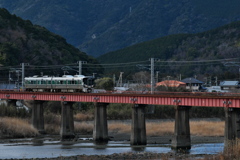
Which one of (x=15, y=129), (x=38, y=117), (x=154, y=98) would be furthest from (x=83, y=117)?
(x=154, y=98)

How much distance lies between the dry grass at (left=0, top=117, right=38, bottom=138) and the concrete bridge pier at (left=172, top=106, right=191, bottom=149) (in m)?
34.2

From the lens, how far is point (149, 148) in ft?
288

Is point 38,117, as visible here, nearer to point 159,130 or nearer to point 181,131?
point 159,130

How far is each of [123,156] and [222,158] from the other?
60.6 feet

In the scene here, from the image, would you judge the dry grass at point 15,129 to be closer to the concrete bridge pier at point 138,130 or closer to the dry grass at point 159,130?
the dry grass at point 159,130

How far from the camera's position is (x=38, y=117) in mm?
117562

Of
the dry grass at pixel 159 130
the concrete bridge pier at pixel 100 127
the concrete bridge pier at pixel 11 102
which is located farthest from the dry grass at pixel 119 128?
the concrete bridge pier at pixel 11 102

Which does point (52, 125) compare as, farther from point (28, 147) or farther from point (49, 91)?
point (28, 147)

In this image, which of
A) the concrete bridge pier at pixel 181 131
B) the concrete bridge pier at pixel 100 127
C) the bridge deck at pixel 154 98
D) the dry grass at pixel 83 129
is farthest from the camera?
the dry grass at pixel 83 129

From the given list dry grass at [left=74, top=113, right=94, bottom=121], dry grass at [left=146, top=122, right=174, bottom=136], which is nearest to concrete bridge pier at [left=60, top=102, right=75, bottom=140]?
dry grass at [left=146, top=122, right=174, bottom=136]

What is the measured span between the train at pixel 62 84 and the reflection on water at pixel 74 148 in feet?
52.1

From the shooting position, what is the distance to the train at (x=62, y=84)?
11212cm

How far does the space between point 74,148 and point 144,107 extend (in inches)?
535

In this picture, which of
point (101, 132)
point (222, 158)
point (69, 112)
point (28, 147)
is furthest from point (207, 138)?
point (222, 158)
